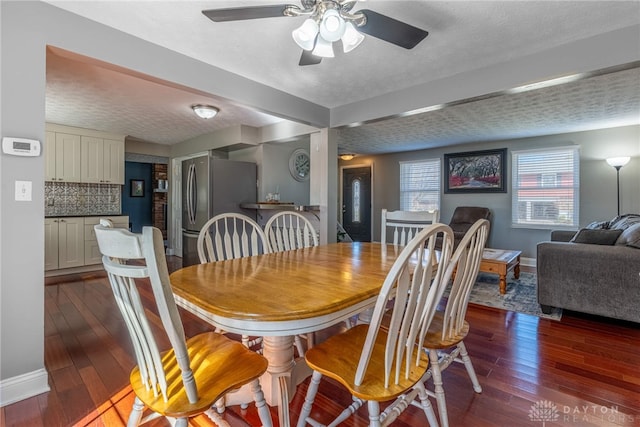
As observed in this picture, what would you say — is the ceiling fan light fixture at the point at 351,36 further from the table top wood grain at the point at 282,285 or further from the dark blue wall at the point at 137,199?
the dark blue wall at the point at 137,199

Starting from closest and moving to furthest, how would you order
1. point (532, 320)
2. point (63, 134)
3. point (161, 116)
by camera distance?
1. point (532, 320)
2. point (161, 116)
3. point (63, 134)

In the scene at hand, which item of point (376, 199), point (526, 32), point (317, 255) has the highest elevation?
point (526, 32)

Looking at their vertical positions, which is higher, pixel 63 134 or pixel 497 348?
pixel 63 134

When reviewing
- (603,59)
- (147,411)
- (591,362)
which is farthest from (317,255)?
(603,59)

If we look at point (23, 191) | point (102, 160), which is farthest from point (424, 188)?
point (23, 191)

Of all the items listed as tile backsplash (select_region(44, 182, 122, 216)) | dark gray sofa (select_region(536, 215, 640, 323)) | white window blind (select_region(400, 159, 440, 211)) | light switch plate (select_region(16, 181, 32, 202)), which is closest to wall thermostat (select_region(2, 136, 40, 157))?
light switch plate (select_region(16, 181, 32, 202))

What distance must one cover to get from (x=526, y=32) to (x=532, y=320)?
2398 millimetres

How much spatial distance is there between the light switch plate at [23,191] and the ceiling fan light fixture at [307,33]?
1.71 m

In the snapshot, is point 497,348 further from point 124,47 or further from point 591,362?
point 124,47

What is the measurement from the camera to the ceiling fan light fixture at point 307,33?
1.62 metres

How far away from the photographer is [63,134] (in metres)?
4.57

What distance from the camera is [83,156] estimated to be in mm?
4781

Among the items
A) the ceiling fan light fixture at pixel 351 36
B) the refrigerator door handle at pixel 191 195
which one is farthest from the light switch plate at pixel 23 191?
the refrigerator door handle at pixel 191 195

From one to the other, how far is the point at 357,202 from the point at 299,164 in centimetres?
253
